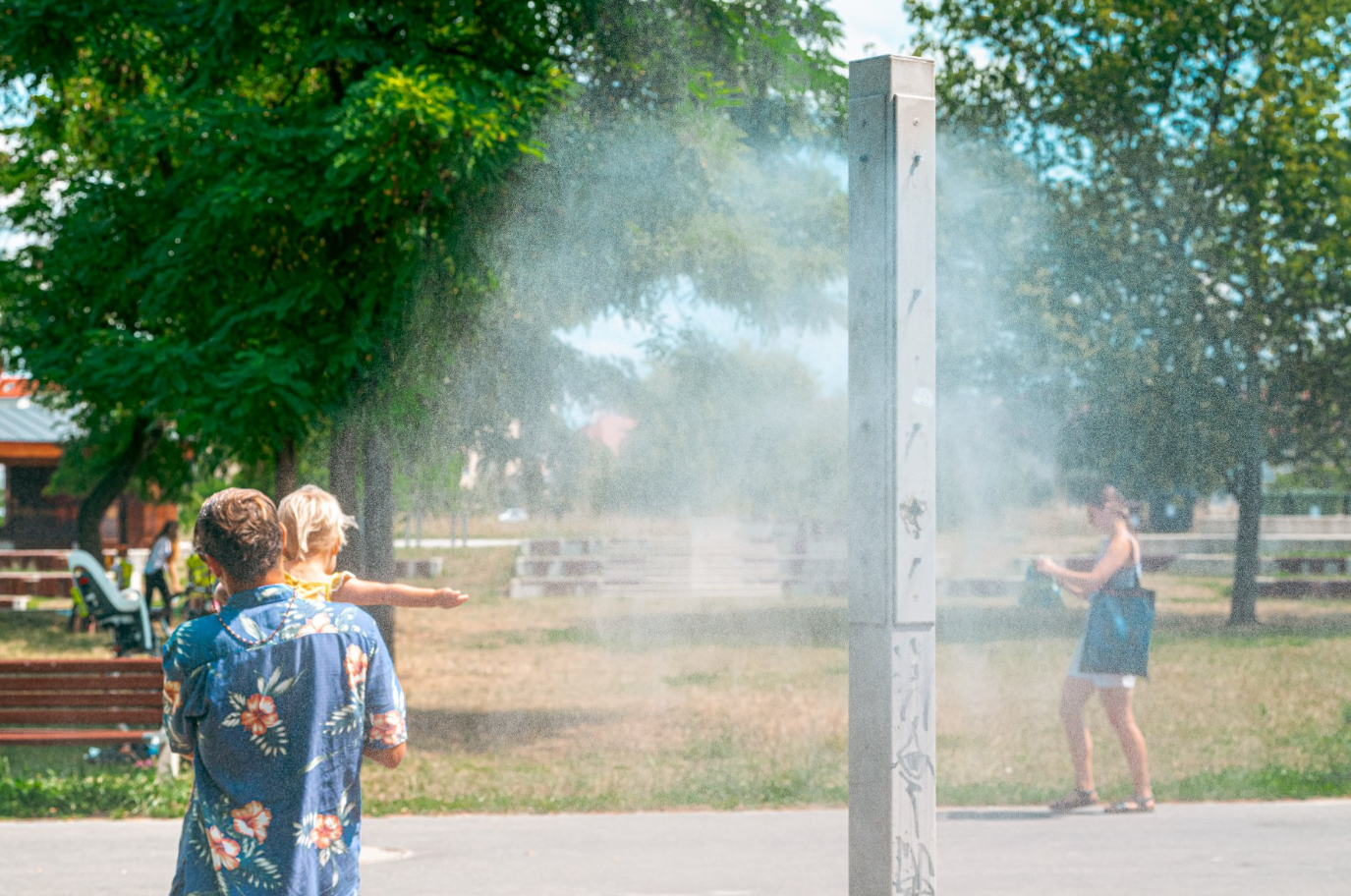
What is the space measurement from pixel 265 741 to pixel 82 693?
18.1 feet

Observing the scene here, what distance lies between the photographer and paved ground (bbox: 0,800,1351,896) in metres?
5.57

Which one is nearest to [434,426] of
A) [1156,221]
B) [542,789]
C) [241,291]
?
[241,291]

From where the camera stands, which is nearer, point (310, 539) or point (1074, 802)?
point (310, 539)

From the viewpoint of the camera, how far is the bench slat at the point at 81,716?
7.57 metres

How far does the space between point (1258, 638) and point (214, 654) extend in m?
17.0

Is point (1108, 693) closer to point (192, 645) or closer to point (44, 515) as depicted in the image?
point (192, 645)

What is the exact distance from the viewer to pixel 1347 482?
2030cm

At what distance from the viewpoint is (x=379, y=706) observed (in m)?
2.91

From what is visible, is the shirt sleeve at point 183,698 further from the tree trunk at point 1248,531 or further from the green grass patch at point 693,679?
the tree trunk at point 1248,531

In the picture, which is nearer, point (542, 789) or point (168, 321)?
point (542, 789)

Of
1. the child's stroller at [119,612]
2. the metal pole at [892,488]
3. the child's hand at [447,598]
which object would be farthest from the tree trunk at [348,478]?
the metal pole at [892,488]

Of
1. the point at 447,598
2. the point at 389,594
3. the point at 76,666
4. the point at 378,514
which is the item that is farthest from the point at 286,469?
the point at 447,598

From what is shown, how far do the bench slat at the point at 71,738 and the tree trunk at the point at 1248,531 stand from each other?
50.4ft

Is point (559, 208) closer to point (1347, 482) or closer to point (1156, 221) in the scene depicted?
point (1156, 221)
